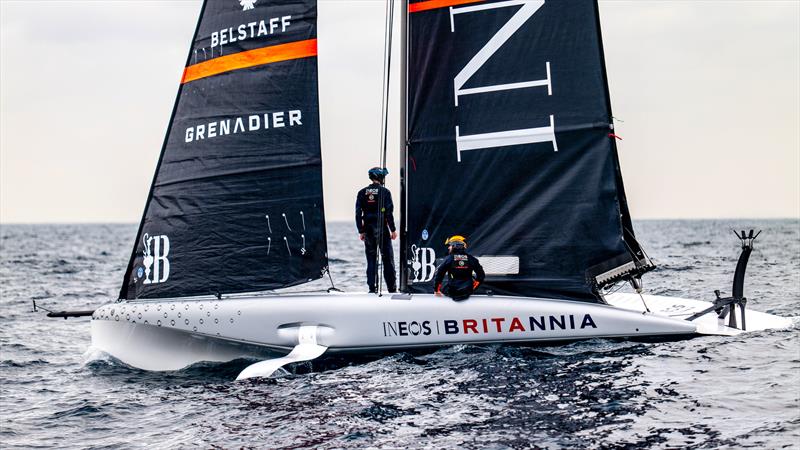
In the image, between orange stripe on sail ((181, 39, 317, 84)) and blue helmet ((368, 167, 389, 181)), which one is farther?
blue helmet ((368, 167, 389, 181))

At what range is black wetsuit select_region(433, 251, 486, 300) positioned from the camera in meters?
12.2

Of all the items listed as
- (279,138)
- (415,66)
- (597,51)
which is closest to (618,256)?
(597,51)

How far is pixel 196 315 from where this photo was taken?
12773mm

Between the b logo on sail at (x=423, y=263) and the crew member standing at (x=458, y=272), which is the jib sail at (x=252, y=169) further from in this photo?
the crew member standing at (x=458, y=272)

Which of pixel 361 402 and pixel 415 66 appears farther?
pixel 415 66

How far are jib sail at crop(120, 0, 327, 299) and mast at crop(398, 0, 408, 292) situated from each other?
1.12 meters

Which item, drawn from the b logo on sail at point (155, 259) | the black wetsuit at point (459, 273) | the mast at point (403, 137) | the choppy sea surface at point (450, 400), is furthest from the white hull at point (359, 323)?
the mast at point (403, 137)

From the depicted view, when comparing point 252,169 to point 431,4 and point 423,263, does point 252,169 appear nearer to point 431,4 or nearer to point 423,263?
point 423,263

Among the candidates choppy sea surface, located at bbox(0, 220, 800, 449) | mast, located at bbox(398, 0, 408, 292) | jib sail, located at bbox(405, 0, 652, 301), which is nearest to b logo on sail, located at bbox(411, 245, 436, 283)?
jib sail, located at bbox(405, 0, 652, 301)

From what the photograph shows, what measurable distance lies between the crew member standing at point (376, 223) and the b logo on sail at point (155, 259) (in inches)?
106

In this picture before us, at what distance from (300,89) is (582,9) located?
3808mm

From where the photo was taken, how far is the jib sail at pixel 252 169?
1316 centimetres

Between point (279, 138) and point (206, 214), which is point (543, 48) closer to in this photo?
point (279, 138)

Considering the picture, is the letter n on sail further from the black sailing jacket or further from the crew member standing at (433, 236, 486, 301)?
the black sailing jacket
